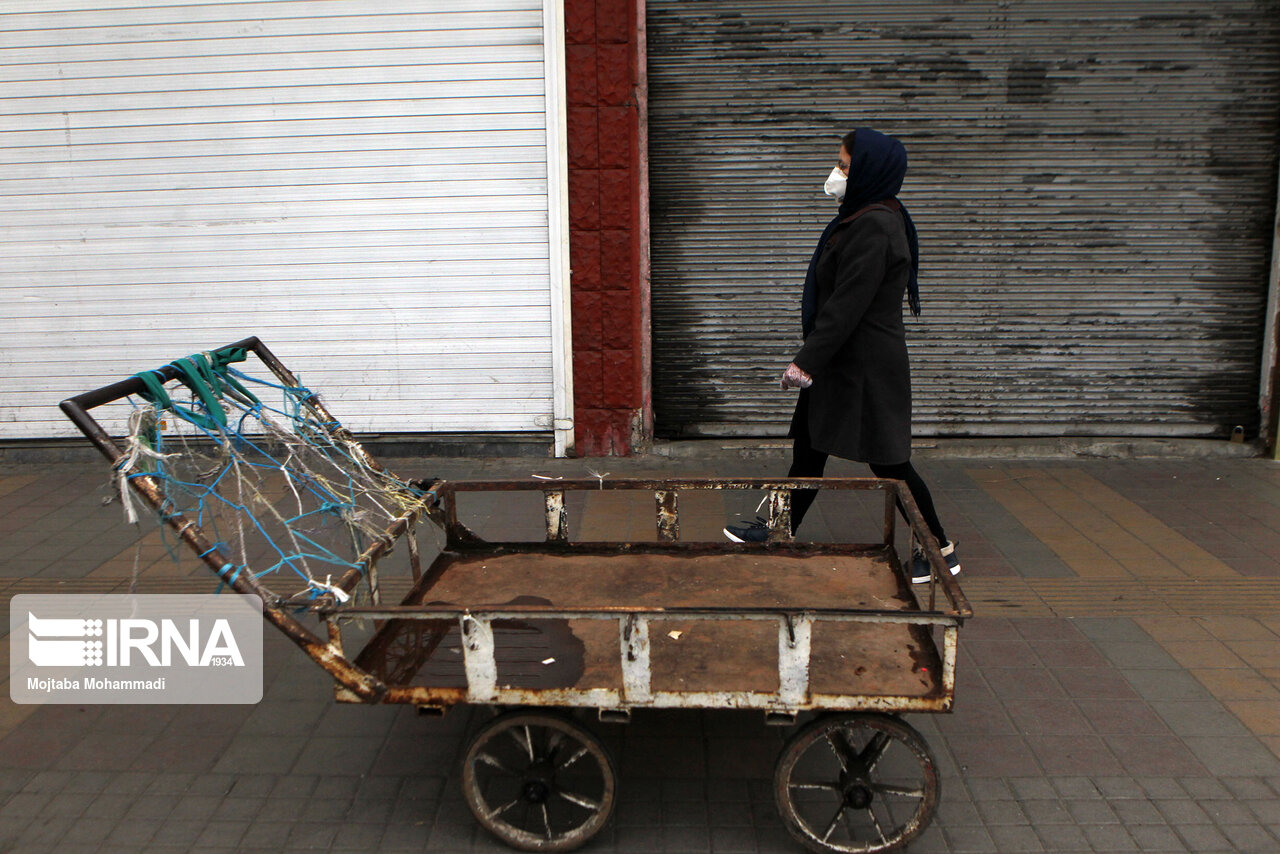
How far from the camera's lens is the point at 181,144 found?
269 inches

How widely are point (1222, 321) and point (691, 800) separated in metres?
5.92

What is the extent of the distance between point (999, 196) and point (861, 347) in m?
3.30

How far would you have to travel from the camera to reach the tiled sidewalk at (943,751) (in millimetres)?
2992

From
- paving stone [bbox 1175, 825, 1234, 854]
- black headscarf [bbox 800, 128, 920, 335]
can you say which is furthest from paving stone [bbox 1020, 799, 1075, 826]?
black headscarf [bbox 800, 128, 920, 335]

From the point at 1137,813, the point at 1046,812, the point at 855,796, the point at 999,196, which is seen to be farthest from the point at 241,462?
the point at 999,196

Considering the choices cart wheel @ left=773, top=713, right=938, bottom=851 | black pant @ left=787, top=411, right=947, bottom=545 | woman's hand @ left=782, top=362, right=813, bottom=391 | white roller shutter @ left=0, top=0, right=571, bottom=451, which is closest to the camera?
cart wheel @ left=773, top=713, right=938, bottom=851

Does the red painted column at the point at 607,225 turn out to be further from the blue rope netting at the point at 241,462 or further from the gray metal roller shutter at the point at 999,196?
the blue rope netting at the point at 241,462

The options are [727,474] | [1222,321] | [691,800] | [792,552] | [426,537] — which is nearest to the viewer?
[691,800]

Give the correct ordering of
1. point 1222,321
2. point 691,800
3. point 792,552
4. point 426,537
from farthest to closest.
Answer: point 1222,321 < point 426,537 < point 792,552 < point 691,800

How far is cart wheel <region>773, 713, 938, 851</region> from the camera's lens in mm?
2725

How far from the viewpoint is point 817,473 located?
15.1ft

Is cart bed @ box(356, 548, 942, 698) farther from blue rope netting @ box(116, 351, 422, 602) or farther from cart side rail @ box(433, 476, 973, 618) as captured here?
blue rope netting @ box(116, 351, 422, 602)

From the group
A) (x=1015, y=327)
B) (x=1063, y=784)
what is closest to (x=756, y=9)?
(x=1015, y=327)

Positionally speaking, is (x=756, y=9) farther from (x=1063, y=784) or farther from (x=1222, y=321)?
(x=1063, y=784)
